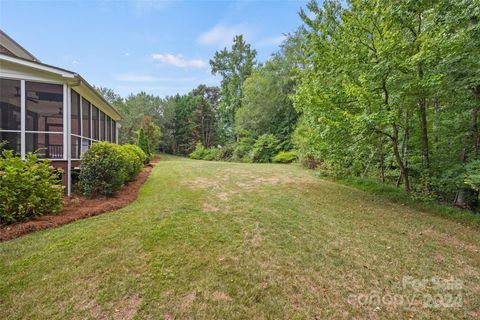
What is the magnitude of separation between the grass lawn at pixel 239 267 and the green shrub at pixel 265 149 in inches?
553

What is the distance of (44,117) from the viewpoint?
24.9 feet

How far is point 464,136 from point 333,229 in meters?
4.86

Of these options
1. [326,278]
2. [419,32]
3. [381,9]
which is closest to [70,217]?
[326,278]

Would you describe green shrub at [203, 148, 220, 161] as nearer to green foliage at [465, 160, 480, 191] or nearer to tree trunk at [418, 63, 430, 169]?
tree trunk at [418, 63, 430, 169]

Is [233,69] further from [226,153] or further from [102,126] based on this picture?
[102,126]

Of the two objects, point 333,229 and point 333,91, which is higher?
point 333,91

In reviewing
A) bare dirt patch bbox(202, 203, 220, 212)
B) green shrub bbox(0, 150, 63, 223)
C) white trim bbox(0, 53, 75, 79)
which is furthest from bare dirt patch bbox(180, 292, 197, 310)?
white trim bbox(0, 53, 75, 79)

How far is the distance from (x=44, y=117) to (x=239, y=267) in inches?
368

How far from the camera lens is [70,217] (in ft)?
13.3

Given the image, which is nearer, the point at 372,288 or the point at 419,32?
the point at 372,288

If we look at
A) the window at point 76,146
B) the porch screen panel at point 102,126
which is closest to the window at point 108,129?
the porch screen panel at point 102,126

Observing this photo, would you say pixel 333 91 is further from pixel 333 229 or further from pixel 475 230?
pixel 475 230

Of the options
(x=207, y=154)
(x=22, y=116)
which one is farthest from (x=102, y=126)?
(x=207, y=154)

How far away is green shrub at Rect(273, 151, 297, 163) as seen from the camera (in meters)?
16.5
